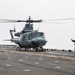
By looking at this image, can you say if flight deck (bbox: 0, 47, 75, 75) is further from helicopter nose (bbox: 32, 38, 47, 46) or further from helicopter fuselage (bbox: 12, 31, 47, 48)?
helicopter fuselage (bbox: 12, 31, 47, 48)

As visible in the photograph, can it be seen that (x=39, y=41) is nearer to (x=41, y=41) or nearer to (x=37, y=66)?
(x=41, y=41)

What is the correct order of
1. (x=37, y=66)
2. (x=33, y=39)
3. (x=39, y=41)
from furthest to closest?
(x=33, y=39), (x=39, y=41), (x=37, y=66)

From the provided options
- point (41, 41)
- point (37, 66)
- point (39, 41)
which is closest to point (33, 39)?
point (39, 41)

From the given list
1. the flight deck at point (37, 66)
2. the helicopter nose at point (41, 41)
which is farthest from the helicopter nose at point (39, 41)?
the flight deck at point (37, 66)

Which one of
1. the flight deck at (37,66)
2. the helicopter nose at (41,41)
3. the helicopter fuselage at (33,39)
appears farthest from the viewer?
the helicopter fuselage at (33,39)

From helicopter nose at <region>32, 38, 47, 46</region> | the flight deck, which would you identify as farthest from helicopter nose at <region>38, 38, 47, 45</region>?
the flight deck

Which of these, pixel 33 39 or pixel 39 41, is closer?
pixel 39 41

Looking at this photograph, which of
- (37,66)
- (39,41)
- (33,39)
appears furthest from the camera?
(33,39)

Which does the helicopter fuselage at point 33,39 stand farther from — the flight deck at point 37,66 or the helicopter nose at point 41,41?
the flight deck at point 37,66

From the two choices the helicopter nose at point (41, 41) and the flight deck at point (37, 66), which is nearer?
the flight deck at point (37, 66)

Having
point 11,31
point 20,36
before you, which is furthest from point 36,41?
point 11,31

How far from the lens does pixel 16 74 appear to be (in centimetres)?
1633

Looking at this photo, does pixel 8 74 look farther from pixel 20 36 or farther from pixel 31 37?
pixel 20 36

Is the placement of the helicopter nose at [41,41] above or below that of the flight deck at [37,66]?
above
